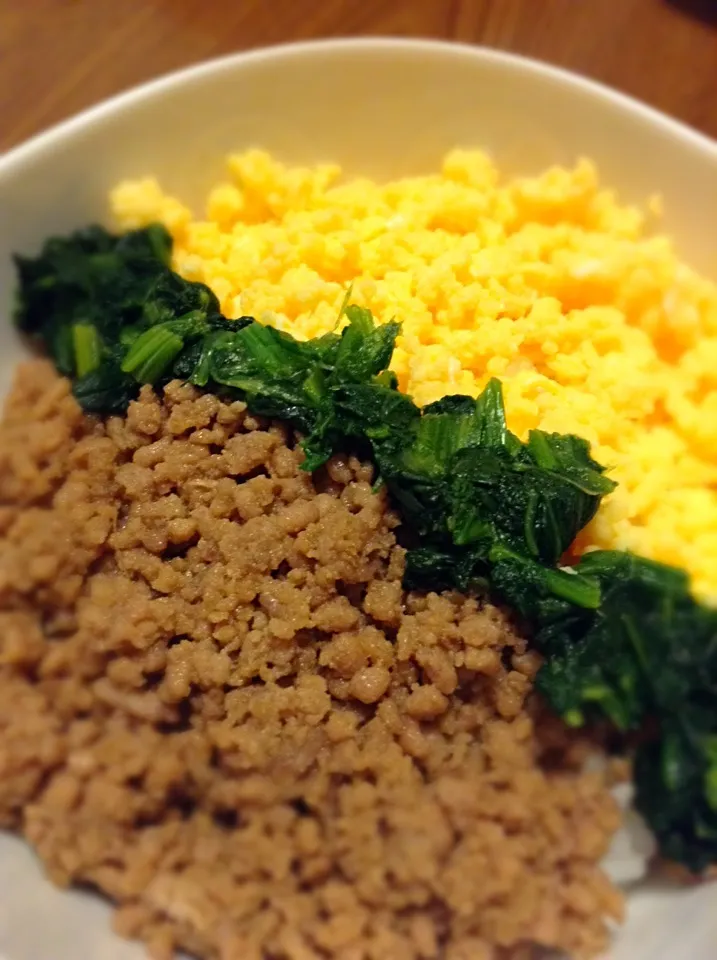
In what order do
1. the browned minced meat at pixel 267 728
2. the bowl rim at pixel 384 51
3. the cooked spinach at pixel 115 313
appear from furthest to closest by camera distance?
the bowl rim at pixel 384 51, the cooked spinach at pixel 115 313, the browned minced meat at pixel 267 728

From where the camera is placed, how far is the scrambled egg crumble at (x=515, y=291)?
1.80m

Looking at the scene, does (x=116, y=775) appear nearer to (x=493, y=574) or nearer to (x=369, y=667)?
(x=369, y=667)

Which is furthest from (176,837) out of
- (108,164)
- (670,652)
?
(108,164)

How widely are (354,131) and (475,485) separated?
1.18 m

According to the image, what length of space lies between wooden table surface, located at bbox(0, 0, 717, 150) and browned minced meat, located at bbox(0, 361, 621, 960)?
4.94 feet

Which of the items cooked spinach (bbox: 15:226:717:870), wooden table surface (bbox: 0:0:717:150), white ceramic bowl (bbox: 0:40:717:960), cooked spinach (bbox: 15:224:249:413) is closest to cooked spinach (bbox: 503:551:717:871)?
cooked spinach (bbox: 15:226:717:870)

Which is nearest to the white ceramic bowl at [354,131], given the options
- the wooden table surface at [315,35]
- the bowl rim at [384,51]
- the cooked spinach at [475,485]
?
the bowl rim at [384,51]

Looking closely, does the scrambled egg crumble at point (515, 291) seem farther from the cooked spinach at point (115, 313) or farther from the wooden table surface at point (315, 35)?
the wooden table surface at point (315, 35)

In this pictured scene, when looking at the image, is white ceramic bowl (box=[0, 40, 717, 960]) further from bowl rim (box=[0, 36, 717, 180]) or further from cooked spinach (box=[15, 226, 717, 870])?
cooked spinach (box=[15, 226, 717, 870])

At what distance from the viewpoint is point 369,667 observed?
150 centimetres

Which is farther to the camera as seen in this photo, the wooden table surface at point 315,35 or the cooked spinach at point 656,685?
the wooden table surface at point 315,35

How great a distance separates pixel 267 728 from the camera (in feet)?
4.74

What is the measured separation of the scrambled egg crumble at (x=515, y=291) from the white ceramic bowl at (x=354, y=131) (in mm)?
78

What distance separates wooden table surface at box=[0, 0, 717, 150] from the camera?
2.54m
